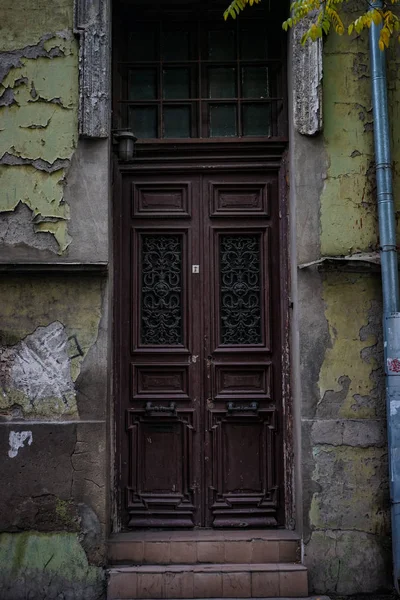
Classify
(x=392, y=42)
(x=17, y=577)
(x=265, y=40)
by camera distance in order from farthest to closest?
(x=265, y=40) < (x=392, y=42) < (x=17, y=577)

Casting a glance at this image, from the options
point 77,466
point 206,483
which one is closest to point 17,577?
point 77,466

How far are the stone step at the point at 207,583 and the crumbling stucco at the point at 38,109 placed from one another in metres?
2.69

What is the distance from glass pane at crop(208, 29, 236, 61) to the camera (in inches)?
248

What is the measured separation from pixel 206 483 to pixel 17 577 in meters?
1.59

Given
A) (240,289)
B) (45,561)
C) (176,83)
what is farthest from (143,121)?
(45,561)

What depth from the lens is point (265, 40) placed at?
6312 mm

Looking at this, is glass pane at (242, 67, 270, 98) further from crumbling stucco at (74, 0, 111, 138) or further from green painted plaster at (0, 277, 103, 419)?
green painted plaster at (0, 277, 103, 419)

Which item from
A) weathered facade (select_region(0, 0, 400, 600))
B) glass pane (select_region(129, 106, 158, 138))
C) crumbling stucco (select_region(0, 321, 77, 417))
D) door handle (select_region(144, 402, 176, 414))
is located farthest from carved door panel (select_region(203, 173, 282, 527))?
crumbling stucco (select_region(0, 321, 77, 417))

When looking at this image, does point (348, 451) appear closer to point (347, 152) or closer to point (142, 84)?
point (347, 152)

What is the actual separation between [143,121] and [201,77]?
24.3 inches

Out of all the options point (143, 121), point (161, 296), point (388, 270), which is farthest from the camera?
point (143, 121)

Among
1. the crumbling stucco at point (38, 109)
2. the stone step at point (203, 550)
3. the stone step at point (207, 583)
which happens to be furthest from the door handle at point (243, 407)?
the crumbling stucco at point (38, 109)

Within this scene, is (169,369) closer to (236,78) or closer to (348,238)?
(348,238)

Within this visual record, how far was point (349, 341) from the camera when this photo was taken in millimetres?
5664
